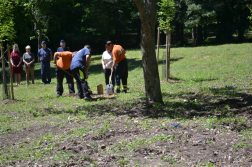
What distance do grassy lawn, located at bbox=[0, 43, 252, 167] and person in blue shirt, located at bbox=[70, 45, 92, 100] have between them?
1.31 feet

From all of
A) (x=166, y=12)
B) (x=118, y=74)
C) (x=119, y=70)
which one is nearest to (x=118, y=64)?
(x=119, y=70)

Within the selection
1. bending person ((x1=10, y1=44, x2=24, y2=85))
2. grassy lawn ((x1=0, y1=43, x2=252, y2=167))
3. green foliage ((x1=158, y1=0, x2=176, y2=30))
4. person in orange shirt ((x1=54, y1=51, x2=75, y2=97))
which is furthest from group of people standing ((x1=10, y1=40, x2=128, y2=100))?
bending person ((x1=10, y1=44, x2=24, y2=85))

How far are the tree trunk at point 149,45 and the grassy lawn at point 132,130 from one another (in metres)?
0.38

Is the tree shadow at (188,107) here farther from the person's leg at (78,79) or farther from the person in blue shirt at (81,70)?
the person's leg at (78,79)

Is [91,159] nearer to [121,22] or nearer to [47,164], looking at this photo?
[47,164]

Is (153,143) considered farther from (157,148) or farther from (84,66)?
(84,66)

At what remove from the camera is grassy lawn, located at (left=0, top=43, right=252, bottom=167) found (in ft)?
15.0

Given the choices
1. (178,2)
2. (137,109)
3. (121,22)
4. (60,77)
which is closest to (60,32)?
(121,22)

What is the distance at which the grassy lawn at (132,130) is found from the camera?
180 inches

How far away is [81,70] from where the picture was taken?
353 inches

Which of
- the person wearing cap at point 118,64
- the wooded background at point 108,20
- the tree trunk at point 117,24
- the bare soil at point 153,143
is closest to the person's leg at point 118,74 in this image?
the person wearing cap at point 118,64

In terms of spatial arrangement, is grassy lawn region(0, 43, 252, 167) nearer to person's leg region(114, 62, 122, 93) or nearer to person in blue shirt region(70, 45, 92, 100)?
person in blue shirt region(70, 45, 92, 100)

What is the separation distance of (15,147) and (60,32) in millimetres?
28567

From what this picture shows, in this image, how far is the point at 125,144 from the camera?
509cm
